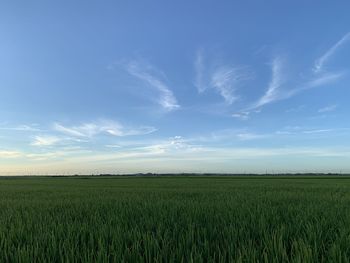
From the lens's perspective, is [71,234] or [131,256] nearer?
[131,256]

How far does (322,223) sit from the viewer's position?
5.04 metres

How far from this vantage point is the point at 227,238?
3947mm

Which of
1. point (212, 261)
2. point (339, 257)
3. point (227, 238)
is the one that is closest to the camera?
point (339, 257)

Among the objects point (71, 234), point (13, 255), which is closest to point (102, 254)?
point (13, 255)

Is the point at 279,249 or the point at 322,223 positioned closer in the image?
the point at 279,249

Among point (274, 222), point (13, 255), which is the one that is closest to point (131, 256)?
point (13, 255)

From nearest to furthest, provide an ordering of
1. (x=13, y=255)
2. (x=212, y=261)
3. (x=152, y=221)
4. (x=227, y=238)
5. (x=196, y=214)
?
1. (x=212, y=261)
2. (x=13, y=255)
3. (x=227, y=238)
4. (x=152, y=221)
5. (x=196, y=214)

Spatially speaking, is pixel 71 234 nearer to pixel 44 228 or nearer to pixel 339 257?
pixel 44 228

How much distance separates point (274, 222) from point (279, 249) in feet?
6.99

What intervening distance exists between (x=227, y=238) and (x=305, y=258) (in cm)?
118

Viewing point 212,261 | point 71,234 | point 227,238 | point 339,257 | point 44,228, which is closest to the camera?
point 339,257

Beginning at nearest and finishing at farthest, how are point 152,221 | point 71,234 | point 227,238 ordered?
point 227,238 < point 71,234 < point 152,221

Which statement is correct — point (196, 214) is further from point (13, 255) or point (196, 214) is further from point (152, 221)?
point (13, 255)

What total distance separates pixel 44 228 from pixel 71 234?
2.59 feet
